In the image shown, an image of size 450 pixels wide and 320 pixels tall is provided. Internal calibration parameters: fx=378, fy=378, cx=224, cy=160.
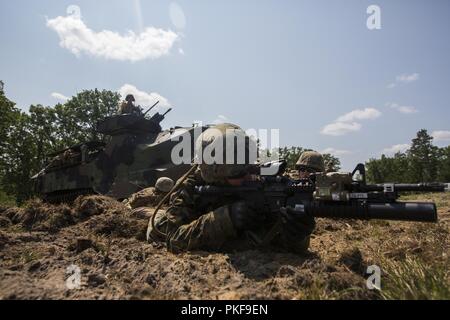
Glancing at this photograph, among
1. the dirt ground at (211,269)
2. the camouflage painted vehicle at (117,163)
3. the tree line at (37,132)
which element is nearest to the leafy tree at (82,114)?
the tree line at (37,132)

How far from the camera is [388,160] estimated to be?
154ft

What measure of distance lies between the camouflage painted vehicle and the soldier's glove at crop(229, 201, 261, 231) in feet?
21.2

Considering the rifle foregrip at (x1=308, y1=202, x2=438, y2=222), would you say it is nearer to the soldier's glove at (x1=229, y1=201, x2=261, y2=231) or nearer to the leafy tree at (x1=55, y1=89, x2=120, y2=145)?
the soldier's glove at (x1=229, y1=201, x2=261, y2=231)

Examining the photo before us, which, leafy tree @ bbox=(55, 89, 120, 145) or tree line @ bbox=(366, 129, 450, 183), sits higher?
leafy tree @ bbox=(55, 89, 120, 145)

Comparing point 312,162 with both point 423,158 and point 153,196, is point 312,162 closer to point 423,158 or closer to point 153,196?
point 153,196

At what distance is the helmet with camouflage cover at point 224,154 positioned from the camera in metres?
3.99

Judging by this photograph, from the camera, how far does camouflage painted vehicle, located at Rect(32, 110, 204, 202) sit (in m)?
11.1

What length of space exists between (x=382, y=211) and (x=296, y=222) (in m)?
0.94

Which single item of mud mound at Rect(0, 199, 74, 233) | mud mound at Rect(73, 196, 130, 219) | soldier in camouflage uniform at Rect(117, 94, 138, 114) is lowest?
mud mound at Rect(0, 199, 74, 233)

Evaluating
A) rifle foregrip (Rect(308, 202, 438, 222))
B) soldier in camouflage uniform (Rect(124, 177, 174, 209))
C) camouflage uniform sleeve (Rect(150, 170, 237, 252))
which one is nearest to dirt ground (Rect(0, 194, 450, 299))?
camouflage uniform sleeve (Rect(150, 170, 237, 252))

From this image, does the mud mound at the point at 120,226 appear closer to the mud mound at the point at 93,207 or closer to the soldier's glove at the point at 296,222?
the mud mound at the point at 93,207

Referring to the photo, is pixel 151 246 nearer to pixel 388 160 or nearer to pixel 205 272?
pixel 205 272

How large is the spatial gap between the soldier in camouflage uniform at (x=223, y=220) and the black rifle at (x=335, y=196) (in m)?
0.10

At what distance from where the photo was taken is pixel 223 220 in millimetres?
3842
